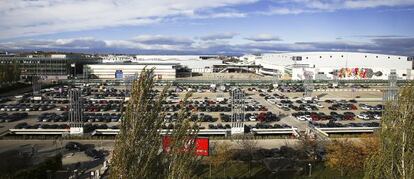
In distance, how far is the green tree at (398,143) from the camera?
511 cm

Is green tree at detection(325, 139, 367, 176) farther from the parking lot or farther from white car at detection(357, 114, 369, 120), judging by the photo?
white car at detection(357, 114, 369, 120)

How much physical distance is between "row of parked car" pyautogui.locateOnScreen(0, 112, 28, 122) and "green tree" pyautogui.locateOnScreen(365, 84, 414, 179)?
20.6 m

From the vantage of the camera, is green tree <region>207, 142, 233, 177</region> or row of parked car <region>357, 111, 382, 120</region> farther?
row of parked car <region>357, 111, 382, 120</region>

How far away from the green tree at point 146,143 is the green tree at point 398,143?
111 inches

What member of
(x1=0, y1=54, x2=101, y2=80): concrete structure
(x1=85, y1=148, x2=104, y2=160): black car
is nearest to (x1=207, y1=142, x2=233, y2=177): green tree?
(x1=85, y1=148, x2=104, y2=160): black car

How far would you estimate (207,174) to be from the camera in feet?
39.2

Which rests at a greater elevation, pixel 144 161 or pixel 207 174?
pixel 144 161

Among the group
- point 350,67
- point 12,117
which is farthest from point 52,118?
point 350,67

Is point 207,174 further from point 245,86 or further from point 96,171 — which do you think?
point 245,86

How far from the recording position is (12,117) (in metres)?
21.0

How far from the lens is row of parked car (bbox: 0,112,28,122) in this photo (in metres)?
20.6

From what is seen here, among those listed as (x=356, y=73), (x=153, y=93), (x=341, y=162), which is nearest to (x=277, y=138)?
(x=341, y=162)

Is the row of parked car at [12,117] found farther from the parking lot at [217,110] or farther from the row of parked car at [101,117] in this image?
the row of parked car at [101,117]

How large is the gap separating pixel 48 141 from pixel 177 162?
13993 millimetres
